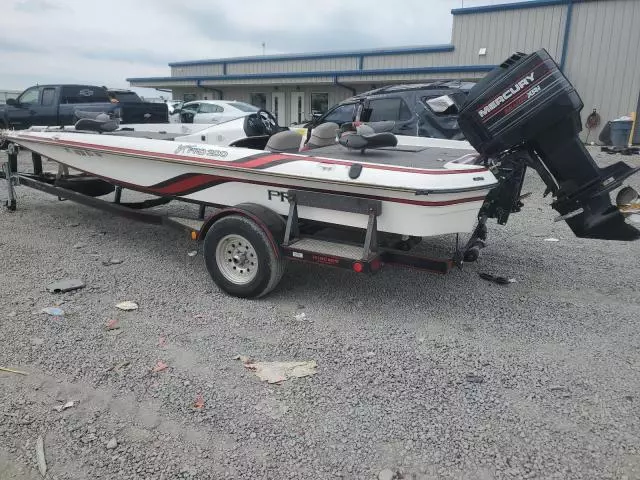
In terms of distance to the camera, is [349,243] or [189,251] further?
[189,251]

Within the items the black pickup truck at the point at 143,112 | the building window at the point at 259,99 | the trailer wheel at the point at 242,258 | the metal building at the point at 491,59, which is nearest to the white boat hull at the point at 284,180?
the trailer wheel at the point at 242,258

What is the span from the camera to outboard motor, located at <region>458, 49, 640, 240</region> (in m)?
3.91

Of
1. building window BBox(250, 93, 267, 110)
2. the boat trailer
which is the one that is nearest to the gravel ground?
the boat trailer

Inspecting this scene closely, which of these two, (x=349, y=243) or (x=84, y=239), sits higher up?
(x=349, y=243)

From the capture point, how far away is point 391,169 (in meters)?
3.70

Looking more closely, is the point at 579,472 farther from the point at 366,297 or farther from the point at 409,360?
the point at 366,297

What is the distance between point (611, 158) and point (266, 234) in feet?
39.8

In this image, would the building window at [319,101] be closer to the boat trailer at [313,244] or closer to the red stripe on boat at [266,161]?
the red stripe on boat at [266,161]

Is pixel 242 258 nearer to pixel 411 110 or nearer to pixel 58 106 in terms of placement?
pixel 411 110

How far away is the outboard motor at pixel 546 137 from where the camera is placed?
154 inches

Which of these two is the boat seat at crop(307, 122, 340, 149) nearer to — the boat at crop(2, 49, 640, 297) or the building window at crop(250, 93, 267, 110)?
the boat at crop(2, 49, 640, 297)

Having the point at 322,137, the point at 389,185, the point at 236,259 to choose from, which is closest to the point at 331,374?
the point at 389,185

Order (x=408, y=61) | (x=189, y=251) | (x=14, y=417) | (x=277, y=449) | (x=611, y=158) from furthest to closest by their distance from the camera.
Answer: (x=408, y=61) → (x=611, y=158) → (x=189, y=251) → (x=14, y=417) → (x=277, y=449)

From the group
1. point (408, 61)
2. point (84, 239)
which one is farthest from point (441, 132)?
point (408, 61)
